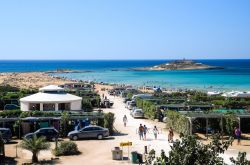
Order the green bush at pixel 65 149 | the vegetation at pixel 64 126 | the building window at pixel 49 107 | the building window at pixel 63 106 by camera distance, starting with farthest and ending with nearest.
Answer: the building window at pixel 63 106 → the building window at pixel 49 107 → the vegetation at pixel 64 126 → the green bush at pixel 65 149

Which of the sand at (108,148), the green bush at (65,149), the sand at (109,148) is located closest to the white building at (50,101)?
the sand at (109,148)

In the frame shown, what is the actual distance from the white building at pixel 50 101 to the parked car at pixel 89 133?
31.4 feet

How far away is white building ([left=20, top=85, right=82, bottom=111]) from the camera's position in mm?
38625

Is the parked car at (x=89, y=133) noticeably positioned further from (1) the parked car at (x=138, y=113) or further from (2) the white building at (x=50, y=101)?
(1) the parked car at (x=138, y=113)

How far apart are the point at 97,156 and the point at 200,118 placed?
9.84 meters

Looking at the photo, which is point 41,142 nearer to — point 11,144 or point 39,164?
point 39,164

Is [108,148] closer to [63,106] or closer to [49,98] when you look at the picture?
[49,98]

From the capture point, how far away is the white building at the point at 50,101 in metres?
38.6

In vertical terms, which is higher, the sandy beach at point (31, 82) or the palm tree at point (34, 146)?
the palm tree at point (34, 146)

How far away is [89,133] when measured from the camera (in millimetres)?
29578

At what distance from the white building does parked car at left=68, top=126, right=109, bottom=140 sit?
9582 millimetres

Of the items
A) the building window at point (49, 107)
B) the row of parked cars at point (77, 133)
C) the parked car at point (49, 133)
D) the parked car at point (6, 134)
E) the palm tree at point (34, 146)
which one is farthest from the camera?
the building window at point (49, 107)

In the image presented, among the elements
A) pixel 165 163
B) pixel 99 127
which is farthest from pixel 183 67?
pixel 165 163

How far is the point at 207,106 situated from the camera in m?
41.6
